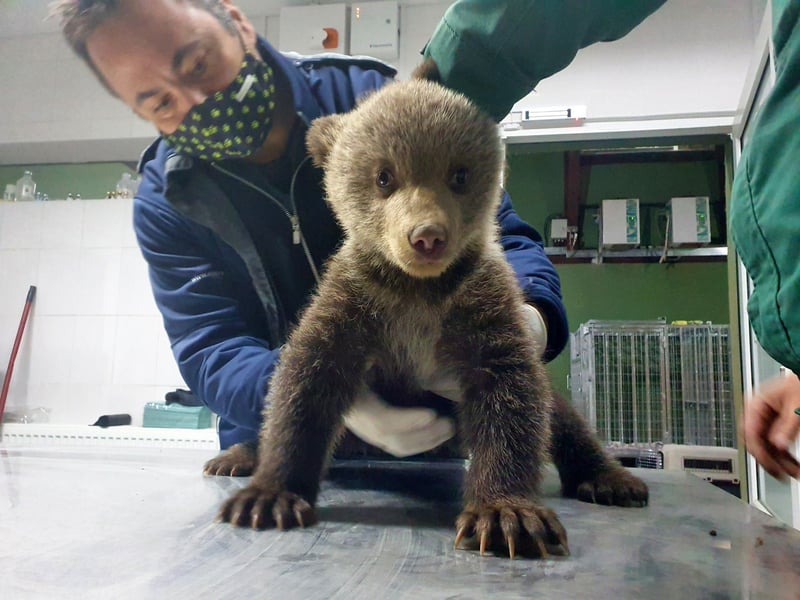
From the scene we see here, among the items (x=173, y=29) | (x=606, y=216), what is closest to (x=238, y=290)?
(x=173, y=29)

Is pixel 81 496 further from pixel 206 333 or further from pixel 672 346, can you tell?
pixel 672 346

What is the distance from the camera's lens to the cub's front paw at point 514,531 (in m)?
0.76

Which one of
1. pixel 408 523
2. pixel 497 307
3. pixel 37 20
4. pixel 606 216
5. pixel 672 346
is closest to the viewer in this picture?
pixel 408 523

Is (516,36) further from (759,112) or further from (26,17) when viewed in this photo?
(26,17)

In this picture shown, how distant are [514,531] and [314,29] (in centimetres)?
160

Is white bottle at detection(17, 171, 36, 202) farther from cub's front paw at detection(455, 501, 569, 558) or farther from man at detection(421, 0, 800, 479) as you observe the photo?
cub's front paw at detection(455, 501, 569, 558)

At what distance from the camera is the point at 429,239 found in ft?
2.87

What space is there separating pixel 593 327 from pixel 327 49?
1635mm

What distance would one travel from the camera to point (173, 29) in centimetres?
103

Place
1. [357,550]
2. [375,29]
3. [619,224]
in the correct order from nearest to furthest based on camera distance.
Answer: [357,550] → [375,29] → [619,224]

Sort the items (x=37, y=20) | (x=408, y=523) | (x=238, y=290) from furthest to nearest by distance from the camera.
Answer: (x=238, y=290), (x=37, y=20), (x=408, y=523)

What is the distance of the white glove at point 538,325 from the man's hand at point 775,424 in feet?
1.29

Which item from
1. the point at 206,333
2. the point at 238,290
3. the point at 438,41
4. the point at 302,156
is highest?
the point at 438,41

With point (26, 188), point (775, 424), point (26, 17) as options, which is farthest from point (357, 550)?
point (26, 188)
